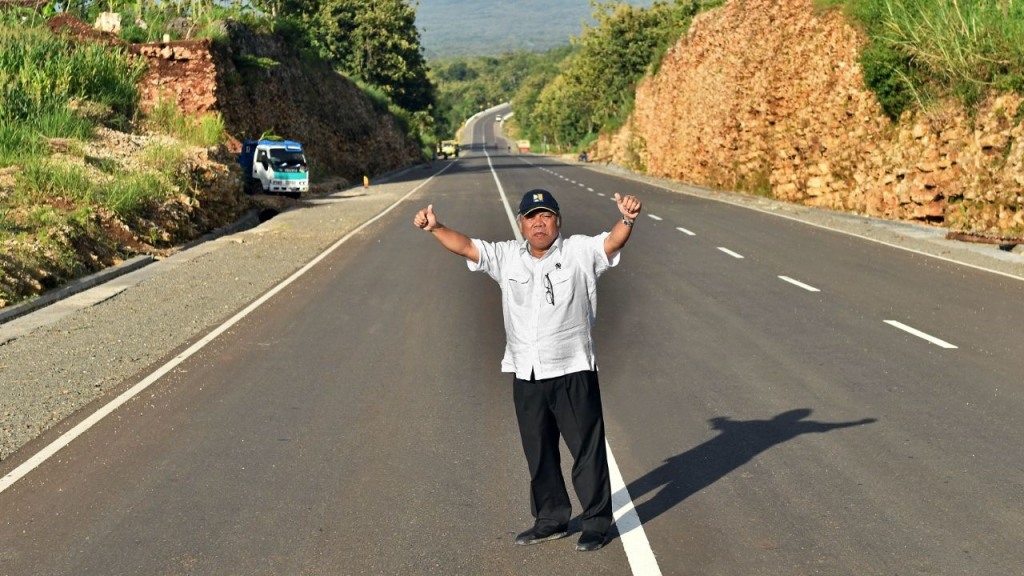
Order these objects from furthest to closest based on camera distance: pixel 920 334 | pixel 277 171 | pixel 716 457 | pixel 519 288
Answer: pixel 277 171, pixel 920 334, pixel 716 457, pixel 519 288

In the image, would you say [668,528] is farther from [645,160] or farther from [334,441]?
[645,160]

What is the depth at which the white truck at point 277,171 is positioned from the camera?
4347 centimetres

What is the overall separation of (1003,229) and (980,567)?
21622mm

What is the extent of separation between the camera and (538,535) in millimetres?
6316

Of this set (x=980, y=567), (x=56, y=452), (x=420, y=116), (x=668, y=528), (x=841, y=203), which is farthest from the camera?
(x=420, y=116)

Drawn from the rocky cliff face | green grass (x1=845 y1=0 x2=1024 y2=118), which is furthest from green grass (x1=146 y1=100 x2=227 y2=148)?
green grass (x1=845 y1=0 x2=1024 y2=118)

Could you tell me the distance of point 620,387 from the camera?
1040 cm

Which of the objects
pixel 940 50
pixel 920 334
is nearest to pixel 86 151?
pixel 940 50

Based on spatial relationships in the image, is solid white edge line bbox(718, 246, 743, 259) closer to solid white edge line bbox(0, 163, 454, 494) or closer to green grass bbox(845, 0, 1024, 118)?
solid white edge line bbox(0, 163, 454, 494)

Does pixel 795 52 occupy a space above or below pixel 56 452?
above

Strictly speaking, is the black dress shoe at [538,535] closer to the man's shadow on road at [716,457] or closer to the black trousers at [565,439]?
the black trousers at [565,439]

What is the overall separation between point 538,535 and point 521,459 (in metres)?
1.77

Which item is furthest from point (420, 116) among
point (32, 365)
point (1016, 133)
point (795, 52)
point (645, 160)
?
point (32, 365)

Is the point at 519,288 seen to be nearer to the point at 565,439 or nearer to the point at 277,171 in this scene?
the point at 565,439
